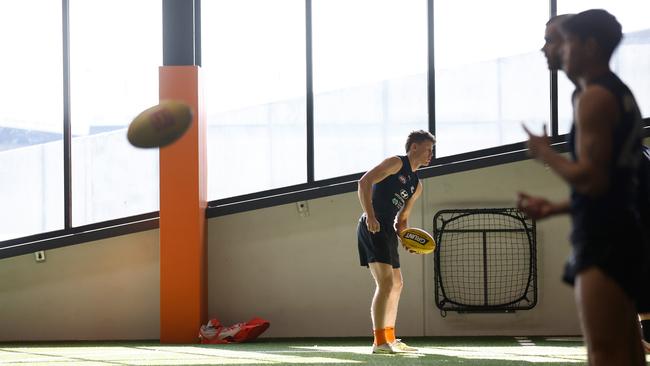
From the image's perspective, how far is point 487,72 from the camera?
6.93 metres

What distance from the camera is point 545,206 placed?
1.90 meters

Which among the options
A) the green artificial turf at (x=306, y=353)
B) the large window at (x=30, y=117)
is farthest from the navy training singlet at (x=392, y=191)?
the large window at (x=30, y=117)

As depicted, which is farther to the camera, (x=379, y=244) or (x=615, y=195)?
(x=379, y=244)

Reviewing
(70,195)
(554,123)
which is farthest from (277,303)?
(554,123)

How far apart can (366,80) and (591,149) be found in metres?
5.19

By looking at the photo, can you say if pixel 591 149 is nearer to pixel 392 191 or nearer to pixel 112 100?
pixel 392 191

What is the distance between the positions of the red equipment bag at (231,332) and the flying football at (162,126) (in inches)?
131

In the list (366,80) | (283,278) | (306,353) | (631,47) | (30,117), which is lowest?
(306,353)

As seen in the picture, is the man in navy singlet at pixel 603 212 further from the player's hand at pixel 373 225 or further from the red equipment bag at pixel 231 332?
the red equipment bag at pixel 231 332

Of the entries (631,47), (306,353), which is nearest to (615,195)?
(306,353)

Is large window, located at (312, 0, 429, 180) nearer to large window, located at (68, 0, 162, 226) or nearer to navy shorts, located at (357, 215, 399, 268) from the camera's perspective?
large window, located at (68, 0, 162, 226)

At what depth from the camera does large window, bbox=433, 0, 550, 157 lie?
6934 mm

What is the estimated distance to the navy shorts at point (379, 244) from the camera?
5043 millimetres

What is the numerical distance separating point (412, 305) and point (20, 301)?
10.3ft
